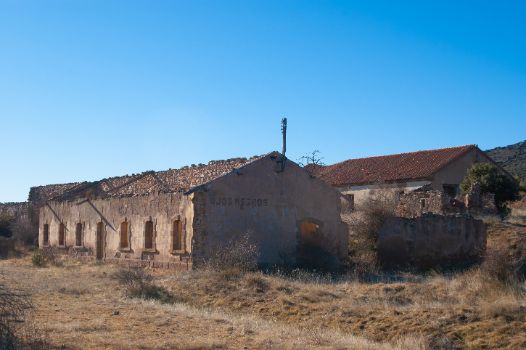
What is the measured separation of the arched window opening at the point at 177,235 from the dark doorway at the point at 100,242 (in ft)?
18.8

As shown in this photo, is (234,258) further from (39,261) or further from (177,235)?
(39,261)

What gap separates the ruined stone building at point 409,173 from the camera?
33.6 metres

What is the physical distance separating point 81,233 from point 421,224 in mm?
14647

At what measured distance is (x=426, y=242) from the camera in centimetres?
2159

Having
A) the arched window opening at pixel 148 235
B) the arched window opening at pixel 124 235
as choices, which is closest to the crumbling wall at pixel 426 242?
the arched window opening at pixel 148 235

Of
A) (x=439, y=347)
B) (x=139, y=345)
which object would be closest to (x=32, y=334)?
(x=139, y=345)

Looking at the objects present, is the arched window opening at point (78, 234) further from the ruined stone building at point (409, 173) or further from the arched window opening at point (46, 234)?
the ruined stone building at point (409, 173)

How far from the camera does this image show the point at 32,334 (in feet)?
29.7

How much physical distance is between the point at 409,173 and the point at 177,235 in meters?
17.0

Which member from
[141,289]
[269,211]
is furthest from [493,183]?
[141,289]

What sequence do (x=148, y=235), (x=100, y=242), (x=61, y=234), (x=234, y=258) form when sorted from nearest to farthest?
(x=234, y=258) → (x=148, y=235) → (x=100, y=242) → (x=61, y=234)

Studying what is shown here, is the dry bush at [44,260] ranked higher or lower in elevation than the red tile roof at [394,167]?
lower

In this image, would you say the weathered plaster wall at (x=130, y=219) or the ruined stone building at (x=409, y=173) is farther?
the ruined stone building at (x=409, y=173)

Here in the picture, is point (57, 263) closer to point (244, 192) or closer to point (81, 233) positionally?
point (81, 233)
